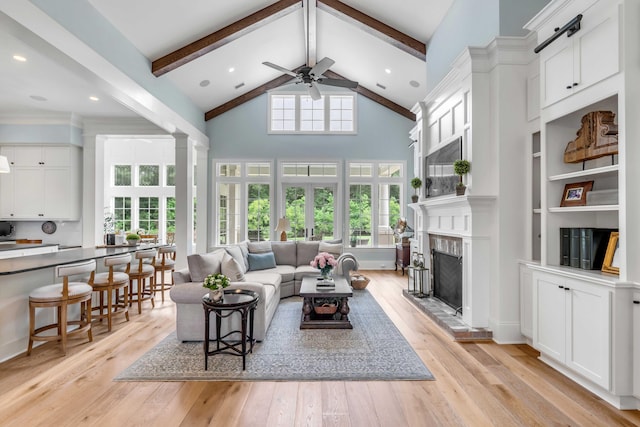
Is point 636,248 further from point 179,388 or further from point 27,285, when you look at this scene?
point 27,285

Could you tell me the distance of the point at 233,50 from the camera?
592cm

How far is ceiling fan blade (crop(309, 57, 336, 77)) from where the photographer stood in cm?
446

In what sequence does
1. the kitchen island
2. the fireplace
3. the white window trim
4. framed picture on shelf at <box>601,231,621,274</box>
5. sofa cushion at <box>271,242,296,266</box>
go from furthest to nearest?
the white window trim → sofa cushion at <box>271,242,296,266</box> → the fireplace → the kitchen island → framed picture on shelf at <box>601,231,621,274</box>

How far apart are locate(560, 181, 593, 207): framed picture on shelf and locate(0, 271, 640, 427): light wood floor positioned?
1427 mm

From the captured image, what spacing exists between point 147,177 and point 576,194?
10333 mm

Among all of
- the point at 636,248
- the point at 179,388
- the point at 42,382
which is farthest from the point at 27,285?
the point at 636,248

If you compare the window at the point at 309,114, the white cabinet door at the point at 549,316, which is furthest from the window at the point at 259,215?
the white cabinet door at the point at 549,316

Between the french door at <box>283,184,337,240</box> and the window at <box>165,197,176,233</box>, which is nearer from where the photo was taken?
the french door at <box>283,184,337,240</box>

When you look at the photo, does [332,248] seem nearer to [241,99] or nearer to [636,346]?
[636,346]

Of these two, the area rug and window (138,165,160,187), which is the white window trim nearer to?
window (138,165,160,187)

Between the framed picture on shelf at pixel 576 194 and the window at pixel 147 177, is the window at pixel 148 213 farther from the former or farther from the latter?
the framed picture on shelf at pixel 576 194

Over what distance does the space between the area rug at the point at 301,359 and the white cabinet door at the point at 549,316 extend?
1050 millimetres

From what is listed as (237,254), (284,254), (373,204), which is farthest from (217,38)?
(373,204)

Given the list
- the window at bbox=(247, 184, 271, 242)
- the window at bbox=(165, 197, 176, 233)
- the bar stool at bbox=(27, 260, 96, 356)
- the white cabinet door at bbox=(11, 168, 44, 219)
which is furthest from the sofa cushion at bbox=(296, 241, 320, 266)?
the window at bbox=(165, 197, 176, 233)
